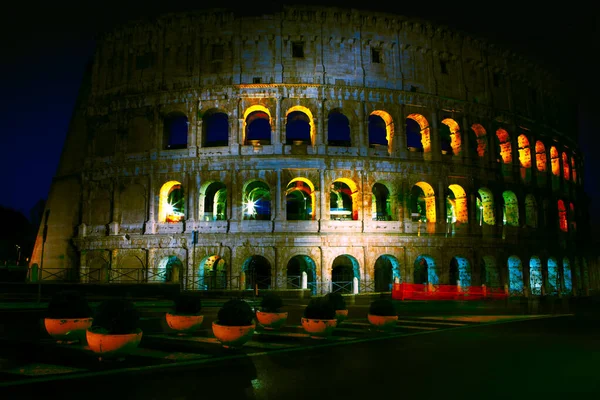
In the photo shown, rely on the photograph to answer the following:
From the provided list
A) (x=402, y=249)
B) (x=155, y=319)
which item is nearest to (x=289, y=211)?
(x=402, y=249)

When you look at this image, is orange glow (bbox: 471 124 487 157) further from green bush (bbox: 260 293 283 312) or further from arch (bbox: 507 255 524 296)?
green bush (bbox: 260 293 283 312)

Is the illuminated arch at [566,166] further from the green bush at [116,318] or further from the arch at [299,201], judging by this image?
the green bush at [116,318]

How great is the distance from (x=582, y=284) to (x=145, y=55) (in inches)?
1547

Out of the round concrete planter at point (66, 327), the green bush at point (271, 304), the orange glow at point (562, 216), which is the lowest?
the round concrete planter at point (66, 327)

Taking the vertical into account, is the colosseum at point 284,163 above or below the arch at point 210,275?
above

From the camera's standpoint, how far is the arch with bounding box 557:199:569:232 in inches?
1463

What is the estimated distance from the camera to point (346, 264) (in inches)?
1249

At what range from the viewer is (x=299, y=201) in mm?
33500

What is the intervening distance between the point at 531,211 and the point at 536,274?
188 inches

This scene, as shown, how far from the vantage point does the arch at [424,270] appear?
28.9 m

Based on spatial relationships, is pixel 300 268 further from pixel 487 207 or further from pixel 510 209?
pixel 510 209

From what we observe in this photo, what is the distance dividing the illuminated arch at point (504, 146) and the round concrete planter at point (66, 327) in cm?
3143

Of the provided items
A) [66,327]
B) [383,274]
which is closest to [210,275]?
[383,274]

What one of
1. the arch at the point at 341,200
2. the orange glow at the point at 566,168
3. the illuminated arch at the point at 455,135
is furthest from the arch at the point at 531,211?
the arch at the point at 341,200
